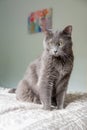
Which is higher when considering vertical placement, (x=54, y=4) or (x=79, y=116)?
(x=54, y=4)

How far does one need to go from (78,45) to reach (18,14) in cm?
136

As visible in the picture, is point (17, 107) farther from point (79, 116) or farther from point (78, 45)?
point (78, 45)

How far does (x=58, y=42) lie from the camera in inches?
49.9

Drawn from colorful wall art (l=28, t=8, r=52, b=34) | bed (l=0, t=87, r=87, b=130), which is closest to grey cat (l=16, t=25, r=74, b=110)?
bed (l=0, t=87, r=87, b=130)

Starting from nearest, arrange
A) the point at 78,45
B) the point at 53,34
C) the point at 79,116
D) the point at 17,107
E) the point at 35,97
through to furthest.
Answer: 1. the point at 79,116
2. the point at 17,107
3. the point at 53,34
4. the point at 35,97
5. the point at 78,45

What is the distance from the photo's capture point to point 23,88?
1479 mm

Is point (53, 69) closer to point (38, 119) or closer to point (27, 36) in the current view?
point (38, 119)

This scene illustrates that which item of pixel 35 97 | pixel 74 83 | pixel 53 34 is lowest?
pixel 74 83

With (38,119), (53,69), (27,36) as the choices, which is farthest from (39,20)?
(38,119)

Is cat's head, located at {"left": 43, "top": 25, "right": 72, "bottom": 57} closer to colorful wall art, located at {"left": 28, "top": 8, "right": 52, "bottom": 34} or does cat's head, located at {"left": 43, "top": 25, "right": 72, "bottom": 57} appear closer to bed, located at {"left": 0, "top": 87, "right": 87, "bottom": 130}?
bed, located at {"left": 0, "top": 87, "right": 87, "bottom": 130}

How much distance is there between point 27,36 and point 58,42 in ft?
8.57

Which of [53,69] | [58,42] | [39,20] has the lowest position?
[53,69]

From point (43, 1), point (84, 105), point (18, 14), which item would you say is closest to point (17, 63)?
point (18, 14)

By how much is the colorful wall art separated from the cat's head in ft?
7.00
